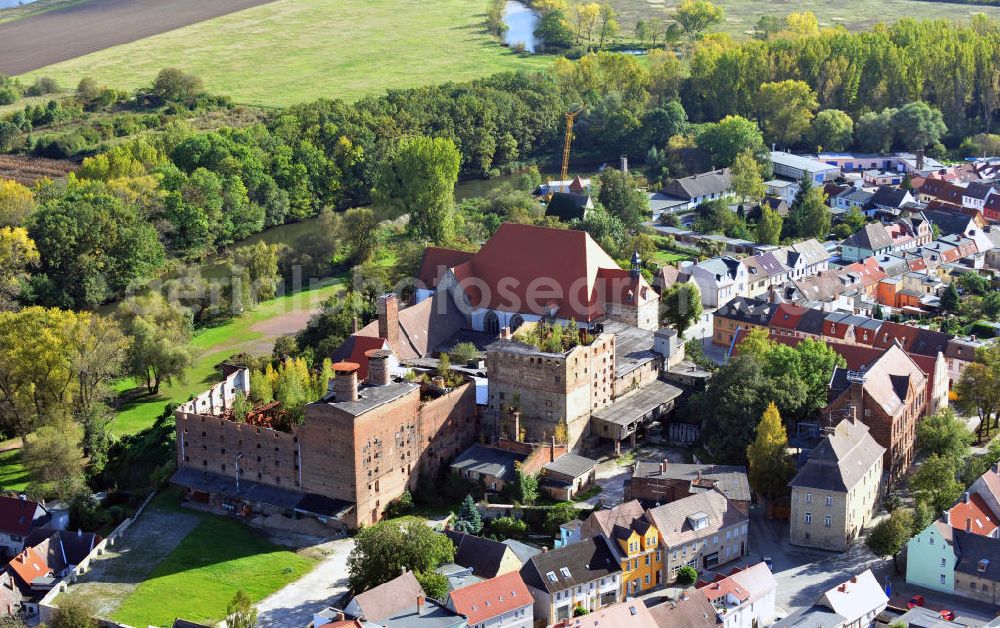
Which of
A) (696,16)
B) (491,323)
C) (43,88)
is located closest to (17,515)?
(491,323)

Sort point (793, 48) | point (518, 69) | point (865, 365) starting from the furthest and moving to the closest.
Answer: point (518, 69)
point (793, 48)
point (865, 365)

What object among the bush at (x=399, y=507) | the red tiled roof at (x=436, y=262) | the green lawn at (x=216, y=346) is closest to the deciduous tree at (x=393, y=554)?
the bush at (x=399, y=507)

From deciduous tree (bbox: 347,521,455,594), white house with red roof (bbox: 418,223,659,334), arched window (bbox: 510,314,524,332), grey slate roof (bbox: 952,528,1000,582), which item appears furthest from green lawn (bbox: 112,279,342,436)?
grey slate roof (bbox: 952,528,1000,582)

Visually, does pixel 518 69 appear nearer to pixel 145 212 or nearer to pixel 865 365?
pixel 145 212

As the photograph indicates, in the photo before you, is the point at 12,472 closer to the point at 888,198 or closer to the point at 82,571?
the point at 82,571

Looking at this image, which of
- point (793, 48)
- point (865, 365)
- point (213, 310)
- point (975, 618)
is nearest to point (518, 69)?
point (793, 48)

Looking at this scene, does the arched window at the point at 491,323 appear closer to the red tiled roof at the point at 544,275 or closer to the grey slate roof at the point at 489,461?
the red tiled roof at the point at 544,275
